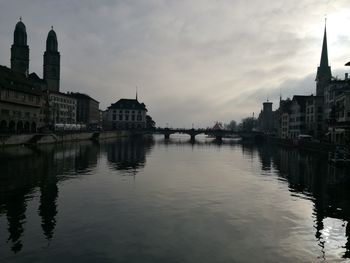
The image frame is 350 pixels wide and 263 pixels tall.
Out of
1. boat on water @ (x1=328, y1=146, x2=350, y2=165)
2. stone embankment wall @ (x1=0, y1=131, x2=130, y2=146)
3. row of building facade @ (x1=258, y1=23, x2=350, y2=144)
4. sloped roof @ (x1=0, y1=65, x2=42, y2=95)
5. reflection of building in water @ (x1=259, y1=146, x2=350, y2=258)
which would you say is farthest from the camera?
row of building facade @ (x1=258, y1=23, x2=350, y2=144)

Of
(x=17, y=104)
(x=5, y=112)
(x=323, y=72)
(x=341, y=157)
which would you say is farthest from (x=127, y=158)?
(x=323, y=72)

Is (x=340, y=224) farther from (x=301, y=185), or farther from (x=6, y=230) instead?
(x=6, y=230)

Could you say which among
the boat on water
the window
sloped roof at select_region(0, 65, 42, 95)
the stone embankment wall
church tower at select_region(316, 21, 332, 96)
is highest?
church tower at select_region(316, 21, 332, 96)

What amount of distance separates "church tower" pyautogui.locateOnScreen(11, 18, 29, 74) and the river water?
150594 millimetres

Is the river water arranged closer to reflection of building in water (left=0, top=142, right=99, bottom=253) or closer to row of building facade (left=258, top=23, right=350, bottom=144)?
reflection of building in water (left=0, top=142, right=99, bottom=253)

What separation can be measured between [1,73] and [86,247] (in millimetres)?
87690

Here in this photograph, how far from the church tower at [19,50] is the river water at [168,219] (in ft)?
Answer: 494

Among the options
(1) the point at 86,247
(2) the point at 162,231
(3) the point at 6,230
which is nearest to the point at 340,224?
(2) the point at 162,231

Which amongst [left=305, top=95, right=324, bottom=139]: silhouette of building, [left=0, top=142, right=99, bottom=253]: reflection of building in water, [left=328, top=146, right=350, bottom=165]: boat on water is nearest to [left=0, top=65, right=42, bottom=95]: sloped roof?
[left=0, top=142, right=99, bottom=253]: reflection of building in water

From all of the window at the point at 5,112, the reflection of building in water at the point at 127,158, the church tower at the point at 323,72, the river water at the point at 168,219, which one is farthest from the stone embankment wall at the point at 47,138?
the church tower at the point at 323,72

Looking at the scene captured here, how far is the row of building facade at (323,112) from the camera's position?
9438cm

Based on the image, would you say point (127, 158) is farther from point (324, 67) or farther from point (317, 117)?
point (324, 67)

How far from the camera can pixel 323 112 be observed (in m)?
133

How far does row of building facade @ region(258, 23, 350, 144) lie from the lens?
94375mm
